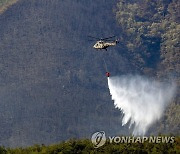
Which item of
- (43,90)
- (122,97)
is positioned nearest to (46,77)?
(43,90)

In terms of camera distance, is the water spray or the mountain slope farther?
the mountain slope

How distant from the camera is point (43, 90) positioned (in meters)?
186

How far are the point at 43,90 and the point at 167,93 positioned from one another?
36.1m

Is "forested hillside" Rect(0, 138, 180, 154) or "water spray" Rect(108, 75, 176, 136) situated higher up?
"forested hillside" Rect(0, 138, 180, 154)

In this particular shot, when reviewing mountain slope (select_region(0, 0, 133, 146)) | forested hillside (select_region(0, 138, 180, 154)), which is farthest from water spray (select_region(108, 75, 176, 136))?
forested hillside (select_region(0, 138, 180, 154))

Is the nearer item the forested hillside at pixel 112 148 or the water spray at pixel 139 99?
the forested hillside at pixel 112 148

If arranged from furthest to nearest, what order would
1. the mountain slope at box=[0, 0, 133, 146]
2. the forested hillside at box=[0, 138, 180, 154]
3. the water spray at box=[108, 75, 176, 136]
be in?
the mountain slope at box=[0, 0, 133, 146] < the water spray at box=[108, 75, 176, 136] < the forested hillside at box=[0, 138, 180, 154]

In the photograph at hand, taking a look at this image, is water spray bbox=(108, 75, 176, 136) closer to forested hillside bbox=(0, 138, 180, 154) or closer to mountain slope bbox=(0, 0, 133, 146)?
mountain slope bbox=(0, 0, 133, 146)

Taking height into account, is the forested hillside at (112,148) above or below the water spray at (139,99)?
above

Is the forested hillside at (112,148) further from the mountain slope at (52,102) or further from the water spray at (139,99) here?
the mountain slope at (52,102)

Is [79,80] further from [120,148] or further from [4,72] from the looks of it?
[120,148]

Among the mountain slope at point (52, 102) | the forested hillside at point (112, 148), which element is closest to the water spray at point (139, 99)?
the mountain slope at point (52, 102)

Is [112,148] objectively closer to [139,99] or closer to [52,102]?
[139,99]

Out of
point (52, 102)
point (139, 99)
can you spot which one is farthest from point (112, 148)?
point (52, 102)
